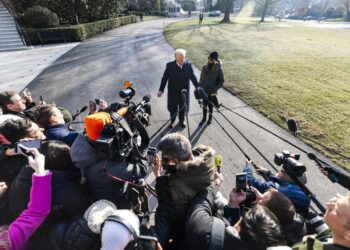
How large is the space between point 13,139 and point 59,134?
525mm

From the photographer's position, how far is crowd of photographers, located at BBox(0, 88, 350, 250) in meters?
1.54

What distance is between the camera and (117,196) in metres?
2.35

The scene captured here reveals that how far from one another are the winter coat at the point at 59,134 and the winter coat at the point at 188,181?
1503 millimetres

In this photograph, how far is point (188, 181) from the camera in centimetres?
214

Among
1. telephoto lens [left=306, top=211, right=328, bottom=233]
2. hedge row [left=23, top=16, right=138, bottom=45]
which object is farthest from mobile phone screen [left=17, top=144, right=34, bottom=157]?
hedge row [left=23, top=16, right=138, bottom=45]

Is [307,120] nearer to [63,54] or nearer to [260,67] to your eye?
[260,67]

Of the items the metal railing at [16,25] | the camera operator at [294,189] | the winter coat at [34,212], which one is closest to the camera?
the winter coat at [34,212]

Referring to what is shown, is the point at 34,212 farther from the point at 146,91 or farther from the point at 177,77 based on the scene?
the point at 146,91

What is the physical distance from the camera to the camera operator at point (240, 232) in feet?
5.16

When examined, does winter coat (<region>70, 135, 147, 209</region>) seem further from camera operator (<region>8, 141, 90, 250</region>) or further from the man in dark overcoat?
the man in dark overcoat

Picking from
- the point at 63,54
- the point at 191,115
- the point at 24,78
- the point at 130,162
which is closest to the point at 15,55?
the point at 63,54

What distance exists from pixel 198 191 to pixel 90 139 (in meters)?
1.11

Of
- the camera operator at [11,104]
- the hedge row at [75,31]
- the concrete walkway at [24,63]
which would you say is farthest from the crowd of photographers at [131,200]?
the hedge row at [75,31]

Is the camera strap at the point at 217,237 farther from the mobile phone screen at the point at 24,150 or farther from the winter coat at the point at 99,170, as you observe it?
the mobile phone screen at the point at 24,150
